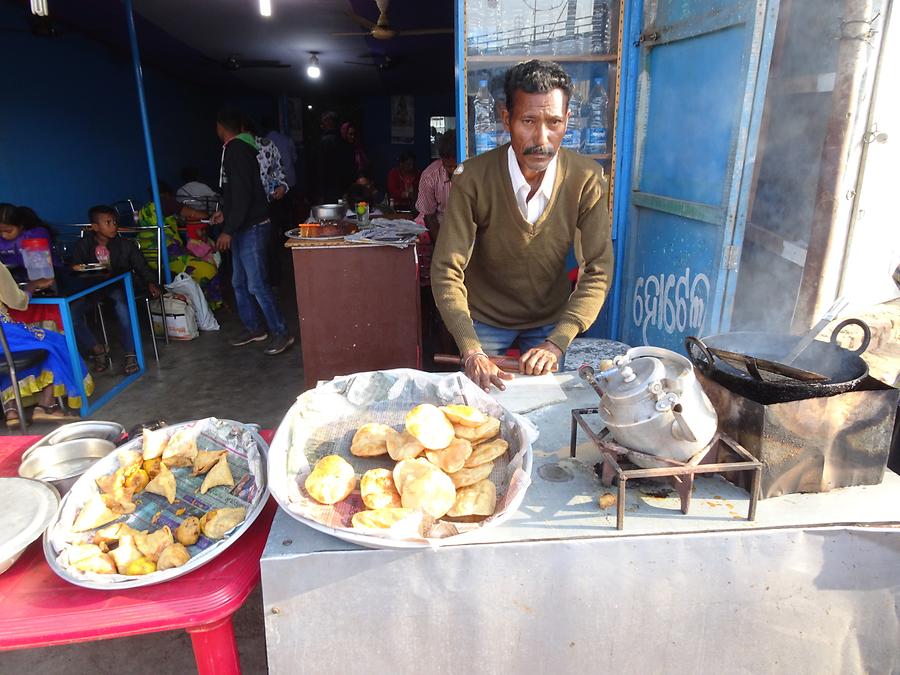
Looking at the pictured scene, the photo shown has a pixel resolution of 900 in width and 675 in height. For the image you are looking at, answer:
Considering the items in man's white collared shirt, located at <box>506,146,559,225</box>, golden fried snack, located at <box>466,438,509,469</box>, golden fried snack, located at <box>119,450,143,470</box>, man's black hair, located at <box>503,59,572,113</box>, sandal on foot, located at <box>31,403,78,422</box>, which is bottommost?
sandal on foot, located at <box>31,403,78,422</box>

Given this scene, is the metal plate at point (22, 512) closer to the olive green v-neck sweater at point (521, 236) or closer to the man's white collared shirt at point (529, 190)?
the olive green v-neck sweater at point (521, 236)

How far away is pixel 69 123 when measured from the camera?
278 inches

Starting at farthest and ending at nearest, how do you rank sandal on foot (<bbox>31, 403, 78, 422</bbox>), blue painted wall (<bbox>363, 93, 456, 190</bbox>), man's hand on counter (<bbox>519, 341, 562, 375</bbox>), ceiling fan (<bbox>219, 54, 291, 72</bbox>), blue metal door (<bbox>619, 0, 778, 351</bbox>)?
blue painted wall (<bbox>363, 93, 456, 190</bbox>) < ceiling fan (<bbox>219, 54, 291, 72</bbox>) < sandal on foot (<bbox>31, 403, 78, 422</bbox>) < blue metal door (<bbox>619, 0, 778, 351</bbox>) < man's hand on counter (<bbox>519, 341, 562, 375</bbox>)

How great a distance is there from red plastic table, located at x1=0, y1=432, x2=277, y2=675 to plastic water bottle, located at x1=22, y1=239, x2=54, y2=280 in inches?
129

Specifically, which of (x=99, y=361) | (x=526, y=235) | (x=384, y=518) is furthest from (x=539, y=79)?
(x=99, y=361)

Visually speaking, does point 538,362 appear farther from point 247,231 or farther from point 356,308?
point 247,231

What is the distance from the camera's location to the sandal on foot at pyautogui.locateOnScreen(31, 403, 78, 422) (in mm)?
Answer: 4149

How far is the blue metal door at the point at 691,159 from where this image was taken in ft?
8.99

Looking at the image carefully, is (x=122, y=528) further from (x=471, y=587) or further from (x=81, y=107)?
(x=81, y=107)

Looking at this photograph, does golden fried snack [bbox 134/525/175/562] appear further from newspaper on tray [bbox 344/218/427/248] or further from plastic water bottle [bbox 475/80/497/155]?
plastic water bottle [bbox 475/80/497/155]

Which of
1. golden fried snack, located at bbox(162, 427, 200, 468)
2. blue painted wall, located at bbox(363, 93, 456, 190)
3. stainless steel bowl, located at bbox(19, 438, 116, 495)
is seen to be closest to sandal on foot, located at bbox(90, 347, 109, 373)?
stainless steel bowl, located at bbox(19, 438, 116, 495)

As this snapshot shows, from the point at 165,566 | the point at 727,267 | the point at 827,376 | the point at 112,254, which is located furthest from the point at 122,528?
the point at 112,254

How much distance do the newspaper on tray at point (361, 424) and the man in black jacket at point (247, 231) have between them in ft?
12.9

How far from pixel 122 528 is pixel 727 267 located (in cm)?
274
